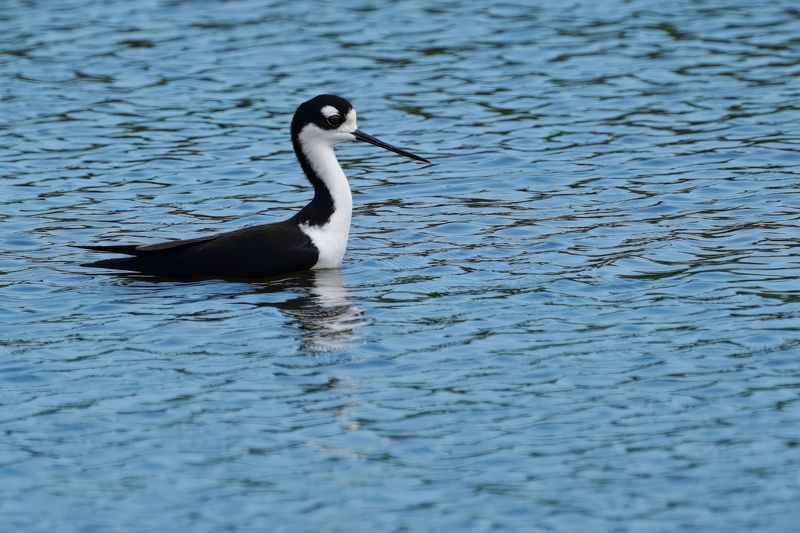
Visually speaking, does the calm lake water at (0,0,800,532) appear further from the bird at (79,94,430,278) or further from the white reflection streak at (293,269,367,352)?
the bird at (79,94,430,278)

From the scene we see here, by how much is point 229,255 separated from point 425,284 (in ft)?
5.43

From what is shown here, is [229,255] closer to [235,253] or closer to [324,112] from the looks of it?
[235,253]

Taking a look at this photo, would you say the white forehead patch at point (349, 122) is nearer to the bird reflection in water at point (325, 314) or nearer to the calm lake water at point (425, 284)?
the calm lake water at point (425, 284)

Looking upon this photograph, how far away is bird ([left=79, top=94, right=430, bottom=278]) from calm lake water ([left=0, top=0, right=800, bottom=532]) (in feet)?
0.59

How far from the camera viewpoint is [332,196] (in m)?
13.0

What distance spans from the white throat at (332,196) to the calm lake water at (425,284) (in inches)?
8.3

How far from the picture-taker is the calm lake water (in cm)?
829

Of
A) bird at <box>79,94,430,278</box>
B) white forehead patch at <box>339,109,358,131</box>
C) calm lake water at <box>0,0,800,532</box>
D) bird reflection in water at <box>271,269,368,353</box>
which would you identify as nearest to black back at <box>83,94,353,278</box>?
bird at <box>79,94,430,278</box>

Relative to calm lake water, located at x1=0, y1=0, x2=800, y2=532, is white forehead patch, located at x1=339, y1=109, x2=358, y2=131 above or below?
above

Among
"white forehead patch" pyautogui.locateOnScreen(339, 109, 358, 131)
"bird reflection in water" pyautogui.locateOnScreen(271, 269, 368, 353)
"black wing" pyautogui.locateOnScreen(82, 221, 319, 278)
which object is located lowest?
"bird reflection in water" pyautogui.locateOnScreen(271, 269, 368, 353)

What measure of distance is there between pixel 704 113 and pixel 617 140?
1370 millimetres

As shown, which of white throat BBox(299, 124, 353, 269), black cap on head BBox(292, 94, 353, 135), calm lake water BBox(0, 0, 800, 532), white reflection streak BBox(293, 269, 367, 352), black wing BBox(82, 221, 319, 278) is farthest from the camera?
black cap on head BBox(292, 94, 353, 135)

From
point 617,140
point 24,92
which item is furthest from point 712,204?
point 24,92

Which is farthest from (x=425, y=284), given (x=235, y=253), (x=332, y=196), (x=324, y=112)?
(x=324, y=112)
